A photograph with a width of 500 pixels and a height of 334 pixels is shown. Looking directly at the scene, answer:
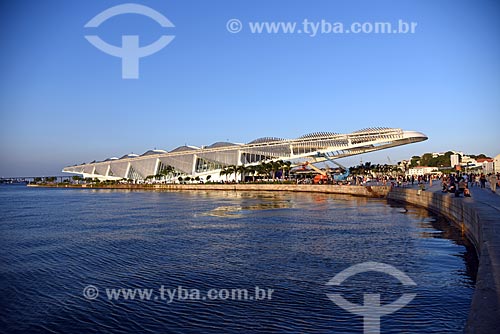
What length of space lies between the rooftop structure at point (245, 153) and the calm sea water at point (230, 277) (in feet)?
209

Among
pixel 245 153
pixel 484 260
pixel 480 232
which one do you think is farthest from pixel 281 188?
pixel 484 260

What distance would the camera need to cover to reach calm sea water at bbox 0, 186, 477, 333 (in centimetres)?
712

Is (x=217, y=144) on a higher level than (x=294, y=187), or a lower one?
higher

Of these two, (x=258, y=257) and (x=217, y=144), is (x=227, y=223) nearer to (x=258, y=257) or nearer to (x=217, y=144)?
(x=258, y=257)

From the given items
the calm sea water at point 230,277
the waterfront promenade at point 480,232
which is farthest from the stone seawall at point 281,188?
the calm sea water at point 230,277

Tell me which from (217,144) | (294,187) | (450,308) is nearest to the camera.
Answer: (450,308)

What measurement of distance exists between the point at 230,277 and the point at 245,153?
285 feet

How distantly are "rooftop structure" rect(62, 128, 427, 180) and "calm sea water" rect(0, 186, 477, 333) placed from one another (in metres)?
63.6

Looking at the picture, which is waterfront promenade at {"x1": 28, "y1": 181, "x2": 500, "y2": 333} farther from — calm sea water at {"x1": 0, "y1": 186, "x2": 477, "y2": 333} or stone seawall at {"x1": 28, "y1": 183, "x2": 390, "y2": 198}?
stone seawall at {"x1": 28, "y1": 183, "x2": 390, "y2": 198}

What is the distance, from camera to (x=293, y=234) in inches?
668

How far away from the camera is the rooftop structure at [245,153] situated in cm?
7994

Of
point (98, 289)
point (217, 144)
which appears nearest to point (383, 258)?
point (98, 289)

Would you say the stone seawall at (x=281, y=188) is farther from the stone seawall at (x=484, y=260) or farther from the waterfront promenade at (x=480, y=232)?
the stone seawall at (x=484, y=260)

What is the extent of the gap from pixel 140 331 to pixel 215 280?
295 cm
